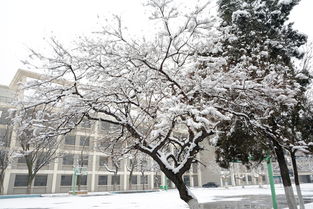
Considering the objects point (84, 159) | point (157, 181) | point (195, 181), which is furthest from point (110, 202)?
point (195, 181)

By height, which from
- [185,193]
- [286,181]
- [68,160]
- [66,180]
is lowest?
[66,180]

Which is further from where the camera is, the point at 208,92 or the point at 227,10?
the point at 227,10

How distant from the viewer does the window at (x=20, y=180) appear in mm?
32812

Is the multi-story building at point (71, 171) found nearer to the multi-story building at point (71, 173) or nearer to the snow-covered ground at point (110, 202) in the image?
the multi-story building at point (71, 173)

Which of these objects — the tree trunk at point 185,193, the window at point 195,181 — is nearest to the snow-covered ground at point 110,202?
the tree trunk at point 185,193

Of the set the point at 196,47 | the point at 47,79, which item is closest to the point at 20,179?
the point at 47,79

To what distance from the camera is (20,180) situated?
109 ft

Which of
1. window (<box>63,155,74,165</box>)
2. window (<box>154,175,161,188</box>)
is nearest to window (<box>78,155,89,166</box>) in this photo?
window (<box>63,155,74,165</box>)

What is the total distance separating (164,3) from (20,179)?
36740 mm

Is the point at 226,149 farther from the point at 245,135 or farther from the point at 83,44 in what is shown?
the point at 83,44

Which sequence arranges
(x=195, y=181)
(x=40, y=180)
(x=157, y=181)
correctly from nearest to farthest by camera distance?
(x=40, y=180) < (x=157, y=181) < (x=195, y=181)

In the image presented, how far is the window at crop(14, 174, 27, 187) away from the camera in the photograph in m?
32.8

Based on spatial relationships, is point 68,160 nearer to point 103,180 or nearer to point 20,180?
point 103,180

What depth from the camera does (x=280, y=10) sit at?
30.5 ft
